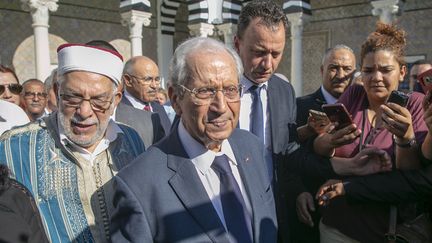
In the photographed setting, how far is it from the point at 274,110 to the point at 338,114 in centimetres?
45

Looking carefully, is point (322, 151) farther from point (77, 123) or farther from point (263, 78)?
point (77, 123)

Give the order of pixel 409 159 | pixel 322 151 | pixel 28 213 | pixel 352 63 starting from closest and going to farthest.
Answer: pixel 28 213 < pixel 409 159 < pixel 322 151 < pixel 352 63

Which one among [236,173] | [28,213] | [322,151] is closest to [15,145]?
[28,213]

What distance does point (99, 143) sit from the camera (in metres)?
1.75

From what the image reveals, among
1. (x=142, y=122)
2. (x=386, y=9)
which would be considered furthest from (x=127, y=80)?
(x=386, y=9)

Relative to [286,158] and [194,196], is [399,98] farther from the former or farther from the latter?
[194,196]

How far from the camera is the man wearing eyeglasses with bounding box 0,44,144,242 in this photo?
1.60 meters

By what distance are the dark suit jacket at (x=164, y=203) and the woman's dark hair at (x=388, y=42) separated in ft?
3.84

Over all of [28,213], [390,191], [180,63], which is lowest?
[390,191]

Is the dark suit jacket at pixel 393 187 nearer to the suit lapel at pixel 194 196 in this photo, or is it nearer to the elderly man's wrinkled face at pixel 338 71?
the suit lapel at pixel 194 196

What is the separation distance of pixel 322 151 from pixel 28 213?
147 centimetres

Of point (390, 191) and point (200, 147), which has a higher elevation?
point (200, 147)

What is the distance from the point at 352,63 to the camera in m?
3.49

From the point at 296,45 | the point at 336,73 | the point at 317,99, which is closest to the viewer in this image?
the point at 317,99
